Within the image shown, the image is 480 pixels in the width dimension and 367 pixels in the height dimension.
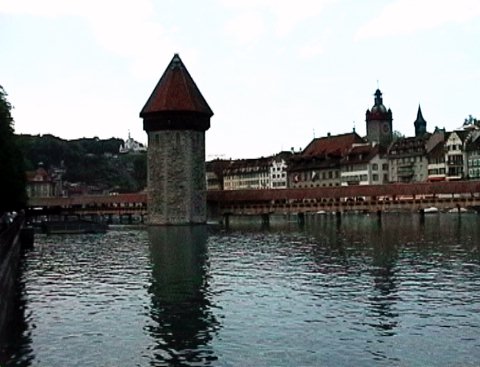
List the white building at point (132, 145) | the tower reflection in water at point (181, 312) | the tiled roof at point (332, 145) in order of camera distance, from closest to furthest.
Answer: the tower reflection in water at point (181, 312) < the tiled roof at point (332, 145) < the white building at point (132, 145)

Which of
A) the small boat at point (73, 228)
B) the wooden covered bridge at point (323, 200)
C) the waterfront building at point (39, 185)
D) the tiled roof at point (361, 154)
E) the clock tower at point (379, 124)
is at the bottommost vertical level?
the small boat at point (73, 228)

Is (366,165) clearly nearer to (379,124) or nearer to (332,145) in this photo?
(332,145)

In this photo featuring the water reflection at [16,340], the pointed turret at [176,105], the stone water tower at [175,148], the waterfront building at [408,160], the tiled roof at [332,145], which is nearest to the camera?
the water reflection at [16,340]

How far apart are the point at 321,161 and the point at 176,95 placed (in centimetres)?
4003

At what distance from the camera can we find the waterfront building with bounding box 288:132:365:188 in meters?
89.2

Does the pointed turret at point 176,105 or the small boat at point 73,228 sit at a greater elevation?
the pointed turret at point 176,105

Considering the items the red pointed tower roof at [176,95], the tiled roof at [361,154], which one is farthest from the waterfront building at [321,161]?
the red pointed tower roof at [176,95]

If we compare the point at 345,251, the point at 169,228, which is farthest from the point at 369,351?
the point at 169,228

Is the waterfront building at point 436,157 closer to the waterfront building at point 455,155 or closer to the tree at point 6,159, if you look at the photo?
the waterfront building at point 455,155

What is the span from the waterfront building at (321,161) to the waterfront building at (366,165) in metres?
1.62

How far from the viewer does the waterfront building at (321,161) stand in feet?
293

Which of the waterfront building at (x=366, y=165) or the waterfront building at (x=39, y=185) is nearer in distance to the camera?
the waterfront building at (x=366, y=165)

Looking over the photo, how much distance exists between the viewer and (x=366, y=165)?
279 ft

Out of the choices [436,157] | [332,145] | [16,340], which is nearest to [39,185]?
[332,145]
